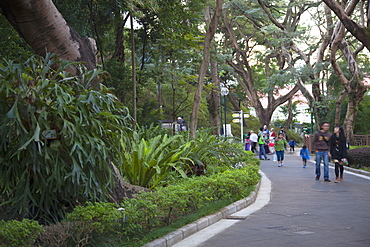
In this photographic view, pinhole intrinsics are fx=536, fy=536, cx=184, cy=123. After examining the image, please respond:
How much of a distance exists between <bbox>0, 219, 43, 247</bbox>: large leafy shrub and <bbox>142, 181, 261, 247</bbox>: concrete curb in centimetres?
144

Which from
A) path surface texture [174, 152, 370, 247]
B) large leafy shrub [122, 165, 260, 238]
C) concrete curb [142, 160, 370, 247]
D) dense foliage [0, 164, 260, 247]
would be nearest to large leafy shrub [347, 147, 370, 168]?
path surface texture [174, 152, 370, 247]

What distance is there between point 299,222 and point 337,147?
24.4 ft

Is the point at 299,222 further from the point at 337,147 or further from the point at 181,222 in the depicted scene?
the point at 337,147

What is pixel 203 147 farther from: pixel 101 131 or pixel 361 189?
pixel 101 131

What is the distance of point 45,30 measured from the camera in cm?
839

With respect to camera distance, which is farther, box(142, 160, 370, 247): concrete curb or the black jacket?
the black jacket

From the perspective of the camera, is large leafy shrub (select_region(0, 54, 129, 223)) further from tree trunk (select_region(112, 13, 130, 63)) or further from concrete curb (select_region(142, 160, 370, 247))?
tree trunk (select_region(112, 13, 130, 63))

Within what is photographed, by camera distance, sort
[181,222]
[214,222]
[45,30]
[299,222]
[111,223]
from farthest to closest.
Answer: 1. [214,222]
2. [299,222]
3. [45,30]
4. [181,222]
5. [111,223]

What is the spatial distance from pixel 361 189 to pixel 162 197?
8218 mm

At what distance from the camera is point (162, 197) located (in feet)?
25.8

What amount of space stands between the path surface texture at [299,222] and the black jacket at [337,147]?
1.65 metres

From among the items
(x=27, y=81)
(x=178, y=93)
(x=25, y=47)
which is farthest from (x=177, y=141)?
(x=178, y=93)

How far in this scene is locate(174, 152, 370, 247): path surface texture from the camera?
742 centimetres

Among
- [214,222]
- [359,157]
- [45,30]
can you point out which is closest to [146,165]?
[214,222]
